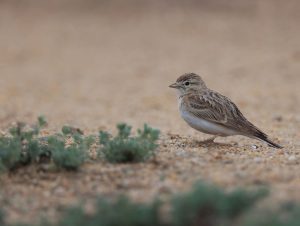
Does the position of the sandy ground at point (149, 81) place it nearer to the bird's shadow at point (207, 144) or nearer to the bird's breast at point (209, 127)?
the bird's shadow at point (207, 144)

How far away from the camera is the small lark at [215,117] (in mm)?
8586

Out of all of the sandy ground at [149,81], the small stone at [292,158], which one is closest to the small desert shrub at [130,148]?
the sandy ground at [149,81]

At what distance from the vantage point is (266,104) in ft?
47.4

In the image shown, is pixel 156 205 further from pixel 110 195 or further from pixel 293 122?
pixel 293 122

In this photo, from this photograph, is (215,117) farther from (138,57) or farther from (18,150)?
(138,57)

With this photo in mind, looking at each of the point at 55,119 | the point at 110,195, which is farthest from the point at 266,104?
the point at 110,195

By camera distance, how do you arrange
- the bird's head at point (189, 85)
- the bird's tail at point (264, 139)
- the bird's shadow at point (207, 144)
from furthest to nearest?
the bird's head at point (189, 85)
the bird's shadow at point (207, 144)
the bird's tail at point (264, 139)

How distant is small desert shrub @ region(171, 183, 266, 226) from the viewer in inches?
188

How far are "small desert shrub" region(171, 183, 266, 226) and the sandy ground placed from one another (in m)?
0.47

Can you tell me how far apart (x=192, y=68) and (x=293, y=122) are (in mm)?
7355

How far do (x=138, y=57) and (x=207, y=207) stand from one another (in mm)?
16031

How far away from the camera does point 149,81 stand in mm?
17672

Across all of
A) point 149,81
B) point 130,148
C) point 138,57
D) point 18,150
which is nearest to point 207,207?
point 130,148

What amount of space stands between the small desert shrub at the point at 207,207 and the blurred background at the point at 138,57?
6276mm
